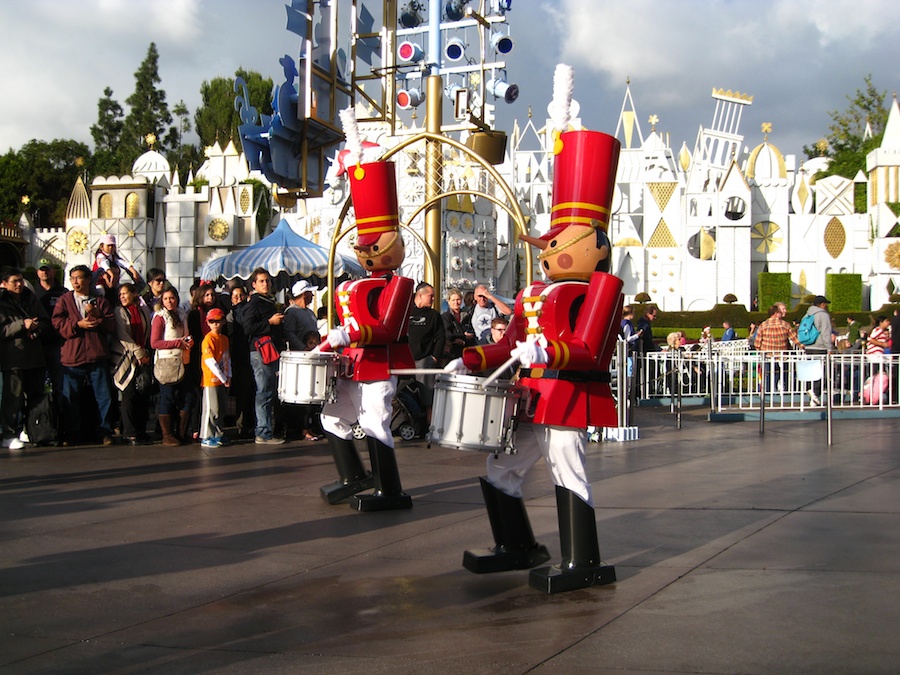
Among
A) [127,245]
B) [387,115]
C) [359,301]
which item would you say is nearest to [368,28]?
[387,115]

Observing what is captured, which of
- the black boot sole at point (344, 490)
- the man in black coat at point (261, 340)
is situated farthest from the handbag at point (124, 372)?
the black boot sole at point (344, 490)

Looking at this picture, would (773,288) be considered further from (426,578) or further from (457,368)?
(426,578)

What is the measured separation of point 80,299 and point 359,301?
5106 mm

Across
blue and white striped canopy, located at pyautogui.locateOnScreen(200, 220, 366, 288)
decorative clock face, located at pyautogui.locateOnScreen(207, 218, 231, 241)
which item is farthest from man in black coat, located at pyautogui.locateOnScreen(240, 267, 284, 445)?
decorative clock face, located at pyautogui.locateOnScreen(207, 218, 231, 241)

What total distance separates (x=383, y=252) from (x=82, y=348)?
5.00 metres

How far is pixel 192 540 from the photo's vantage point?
225 inches

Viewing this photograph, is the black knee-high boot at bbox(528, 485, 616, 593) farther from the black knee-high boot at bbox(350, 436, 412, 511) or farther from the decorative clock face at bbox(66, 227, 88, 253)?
the decorative clock face at bbox(66, 227, 88, 253)

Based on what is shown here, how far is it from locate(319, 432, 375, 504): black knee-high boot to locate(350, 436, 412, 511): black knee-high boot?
21 cm

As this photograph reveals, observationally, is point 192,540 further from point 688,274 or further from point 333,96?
point 688,274

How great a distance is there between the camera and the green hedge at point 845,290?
47469mm

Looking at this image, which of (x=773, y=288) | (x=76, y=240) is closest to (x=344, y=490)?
(x=773, y=288)

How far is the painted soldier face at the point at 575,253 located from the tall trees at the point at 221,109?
69619mm

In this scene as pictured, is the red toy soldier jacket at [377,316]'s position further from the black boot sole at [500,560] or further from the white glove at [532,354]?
the white glove at [532,354]

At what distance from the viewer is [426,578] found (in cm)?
479
